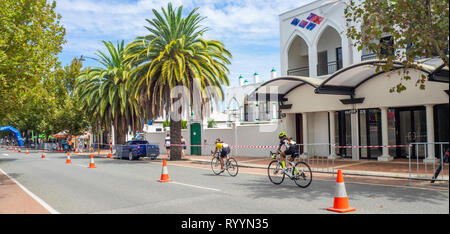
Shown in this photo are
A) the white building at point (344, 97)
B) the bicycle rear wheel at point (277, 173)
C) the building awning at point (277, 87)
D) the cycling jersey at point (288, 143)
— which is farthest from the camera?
the building awning at point (277, 87)

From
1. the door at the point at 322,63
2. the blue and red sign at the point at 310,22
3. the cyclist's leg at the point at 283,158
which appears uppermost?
the blue and red sign at the point at 310,22

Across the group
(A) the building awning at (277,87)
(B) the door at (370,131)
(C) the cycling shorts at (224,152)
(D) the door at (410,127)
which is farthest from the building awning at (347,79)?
(C) the cycling shorts at (224,152)

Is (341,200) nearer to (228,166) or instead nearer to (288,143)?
(288,143)

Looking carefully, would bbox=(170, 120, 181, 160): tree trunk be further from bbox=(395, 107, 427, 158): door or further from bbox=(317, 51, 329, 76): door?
bbox=(395, 107, 427, 158): door

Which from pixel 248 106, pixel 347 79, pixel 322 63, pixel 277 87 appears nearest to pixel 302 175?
pixel 347 79

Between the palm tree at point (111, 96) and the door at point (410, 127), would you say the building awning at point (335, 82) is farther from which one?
the palm tree at point (111, 96)

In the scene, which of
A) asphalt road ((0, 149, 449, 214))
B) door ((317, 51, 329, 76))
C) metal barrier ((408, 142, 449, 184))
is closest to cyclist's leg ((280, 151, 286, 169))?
asphalt road ((0, 149, 449, 214))

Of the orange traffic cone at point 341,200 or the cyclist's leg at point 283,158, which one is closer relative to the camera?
the orange traffic cone at point 341,200

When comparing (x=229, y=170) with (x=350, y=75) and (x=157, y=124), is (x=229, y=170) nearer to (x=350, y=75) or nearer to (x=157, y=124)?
(x=350, y=75)

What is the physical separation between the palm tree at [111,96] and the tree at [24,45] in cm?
1593

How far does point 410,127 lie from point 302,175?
10.1 meters

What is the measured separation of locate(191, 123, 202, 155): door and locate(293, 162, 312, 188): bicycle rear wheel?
61.3ft

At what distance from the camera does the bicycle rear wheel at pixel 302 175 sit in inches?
427

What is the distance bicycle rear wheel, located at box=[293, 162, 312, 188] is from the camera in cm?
1084
